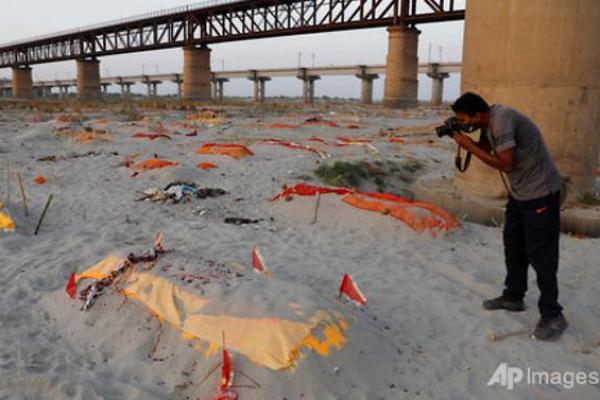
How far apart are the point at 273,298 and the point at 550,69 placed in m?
5.37

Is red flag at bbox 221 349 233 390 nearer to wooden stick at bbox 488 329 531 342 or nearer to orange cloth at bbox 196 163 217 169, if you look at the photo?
wooden stick at bbox 488 329 531 342

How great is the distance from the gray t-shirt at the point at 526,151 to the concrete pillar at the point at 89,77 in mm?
48972

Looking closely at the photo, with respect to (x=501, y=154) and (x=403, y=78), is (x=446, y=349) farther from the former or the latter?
(x=403, y=78)

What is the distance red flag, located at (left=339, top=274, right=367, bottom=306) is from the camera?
432 cm

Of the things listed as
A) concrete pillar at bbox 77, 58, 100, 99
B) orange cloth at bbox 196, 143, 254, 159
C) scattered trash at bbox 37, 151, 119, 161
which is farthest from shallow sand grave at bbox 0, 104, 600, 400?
concrete pillar at bbox 77, 58, 100, 99

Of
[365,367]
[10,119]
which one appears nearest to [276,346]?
[365,367]

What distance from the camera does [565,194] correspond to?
7.08 m

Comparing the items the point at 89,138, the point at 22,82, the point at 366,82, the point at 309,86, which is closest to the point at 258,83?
the point at 309,86

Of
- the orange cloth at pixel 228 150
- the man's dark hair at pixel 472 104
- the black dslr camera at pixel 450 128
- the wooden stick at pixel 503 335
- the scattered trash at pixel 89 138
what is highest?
the man's dark hair at pixel 472 104

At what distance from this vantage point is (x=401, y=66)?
98.9 feet

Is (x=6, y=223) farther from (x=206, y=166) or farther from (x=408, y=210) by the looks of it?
(x=408, y=210)

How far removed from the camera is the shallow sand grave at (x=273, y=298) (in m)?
3.17

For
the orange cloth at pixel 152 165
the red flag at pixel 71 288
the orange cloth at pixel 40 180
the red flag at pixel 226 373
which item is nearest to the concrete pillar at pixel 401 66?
the orange cloth at pixel 152 165

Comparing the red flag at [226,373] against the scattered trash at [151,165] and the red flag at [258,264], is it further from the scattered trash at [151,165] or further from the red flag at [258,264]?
the scattered trash at [151,165]
